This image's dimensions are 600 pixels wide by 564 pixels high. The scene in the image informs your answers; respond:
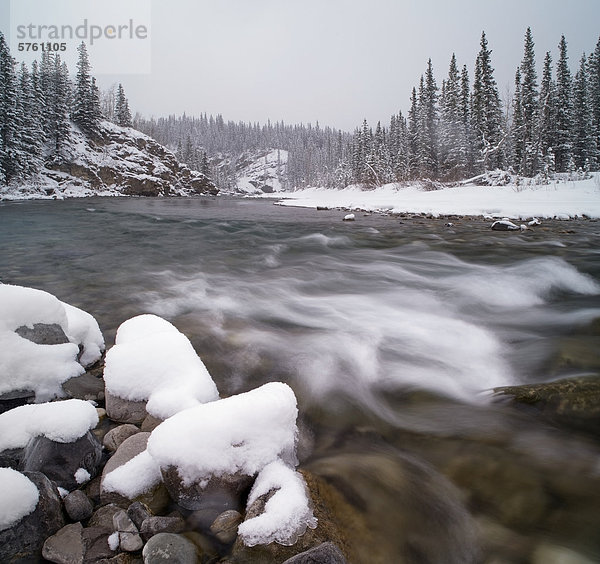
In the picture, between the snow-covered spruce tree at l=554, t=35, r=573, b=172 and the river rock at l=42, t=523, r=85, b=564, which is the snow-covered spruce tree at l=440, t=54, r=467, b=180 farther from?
the river rock at l=42, t=523, r=85, b=564

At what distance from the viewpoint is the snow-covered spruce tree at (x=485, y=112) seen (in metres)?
40.8

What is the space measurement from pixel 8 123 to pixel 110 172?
16299 millimetres

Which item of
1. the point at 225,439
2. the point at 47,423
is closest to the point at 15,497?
the point at 47,423

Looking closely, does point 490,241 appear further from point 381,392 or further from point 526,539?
point 526,539

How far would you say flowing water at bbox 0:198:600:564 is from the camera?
1.98 meters

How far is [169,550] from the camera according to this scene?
1645 millimetres

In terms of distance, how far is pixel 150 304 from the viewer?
5.54m

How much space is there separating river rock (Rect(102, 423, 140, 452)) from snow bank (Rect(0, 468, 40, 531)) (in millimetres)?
712

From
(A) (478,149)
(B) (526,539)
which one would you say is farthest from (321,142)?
(B) (526,539)

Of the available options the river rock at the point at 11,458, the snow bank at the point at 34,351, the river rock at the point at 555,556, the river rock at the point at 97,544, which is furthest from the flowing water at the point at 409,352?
the river rock at the point at 11,458

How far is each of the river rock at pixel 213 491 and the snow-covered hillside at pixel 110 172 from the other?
4355 centimetres

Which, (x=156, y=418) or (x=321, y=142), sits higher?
(x=321, y=142)

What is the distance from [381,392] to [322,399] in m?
0.61

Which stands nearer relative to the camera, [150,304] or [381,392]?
[381,392]
